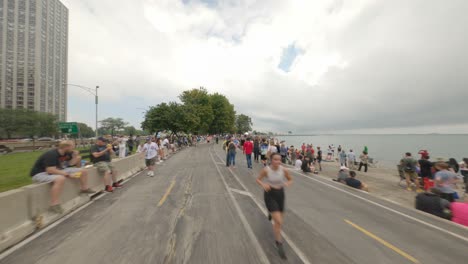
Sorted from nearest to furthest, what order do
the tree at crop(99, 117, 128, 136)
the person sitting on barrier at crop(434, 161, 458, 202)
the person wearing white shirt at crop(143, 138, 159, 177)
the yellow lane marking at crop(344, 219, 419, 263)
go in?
the yellow lane marking at crop(344, 219, 419, 263)
the person sitting on barrier at crop(434, 161, 458, 202)
the person wearing white shirt at crop(143, 138, 159, 177)
the tree at crop(99, 117, 128, 136)

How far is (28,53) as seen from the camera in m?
95.8

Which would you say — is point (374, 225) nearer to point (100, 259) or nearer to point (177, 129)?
point (100, 259)

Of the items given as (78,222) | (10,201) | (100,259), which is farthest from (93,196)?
(100,259)

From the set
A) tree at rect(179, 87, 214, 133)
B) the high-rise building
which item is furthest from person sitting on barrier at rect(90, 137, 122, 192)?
the high-rise building

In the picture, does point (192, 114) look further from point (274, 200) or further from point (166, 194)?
point (274, 200)

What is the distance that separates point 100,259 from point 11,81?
136520 millimetres

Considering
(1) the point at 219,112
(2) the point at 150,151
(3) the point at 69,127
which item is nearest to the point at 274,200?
(2) the point at 150,151

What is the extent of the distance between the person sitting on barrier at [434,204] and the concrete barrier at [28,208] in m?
10.4

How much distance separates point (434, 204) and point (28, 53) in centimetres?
14239

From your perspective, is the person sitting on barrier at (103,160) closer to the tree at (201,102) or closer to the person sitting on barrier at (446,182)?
the person sitting on barrier at (446,182)

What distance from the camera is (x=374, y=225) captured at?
201 inches

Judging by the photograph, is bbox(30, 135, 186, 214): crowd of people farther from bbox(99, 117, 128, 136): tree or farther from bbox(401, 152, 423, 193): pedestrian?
bbox(99, 117, 128, 136): tree

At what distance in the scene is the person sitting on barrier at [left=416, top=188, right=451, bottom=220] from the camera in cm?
576

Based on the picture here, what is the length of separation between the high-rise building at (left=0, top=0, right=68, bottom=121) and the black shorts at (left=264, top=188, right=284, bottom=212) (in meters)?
116
